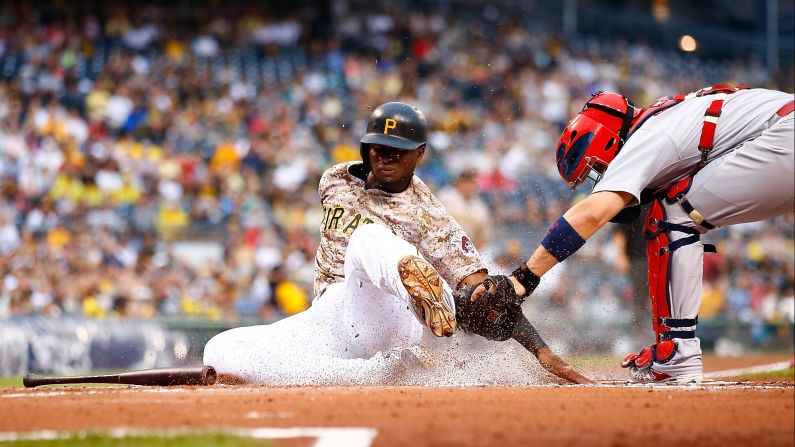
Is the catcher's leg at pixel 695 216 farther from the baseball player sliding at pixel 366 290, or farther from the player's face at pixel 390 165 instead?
the player's face at pixel 390 165

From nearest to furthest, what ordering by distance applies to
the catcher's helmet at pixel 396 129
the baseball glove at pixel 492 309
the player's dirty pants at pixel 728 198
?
the baseball glove at pixel 492 309 → the player's dirty pants at pixel 728 198 → the catcher's helmet at pixel 396 129

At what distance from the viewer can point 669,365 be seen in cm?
588

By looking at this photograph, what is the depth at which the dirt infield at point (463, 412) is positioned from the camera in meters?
3.58

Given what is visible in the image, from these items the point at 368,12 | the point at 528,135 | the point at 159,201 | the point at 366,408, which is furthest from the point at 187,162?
the point at 366,408

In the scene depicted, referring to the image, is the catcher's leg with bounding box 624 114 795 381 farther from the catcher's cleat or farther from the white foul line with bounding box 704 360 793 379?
the white foul line with bounding box 704 360 793 379

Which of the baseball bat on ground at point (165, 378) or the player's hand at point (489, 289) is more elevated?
the player's hand at point (489, 289)

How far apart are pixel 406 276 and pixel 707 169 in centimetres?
192

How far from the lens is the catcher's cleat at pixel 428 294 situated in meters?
5.01

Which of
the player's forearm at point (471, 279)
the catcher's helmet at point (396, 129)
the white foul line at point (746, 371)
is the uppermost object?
the catcher's helmet at point (396, 129)

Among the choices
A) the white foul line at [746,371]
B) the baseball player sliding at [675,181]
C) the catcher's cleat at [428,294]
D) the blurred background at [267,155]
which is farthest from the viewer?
the blurred background at [267,155]

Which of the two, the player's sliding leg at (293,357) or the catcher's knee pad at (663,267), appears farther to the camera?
the player's sliding leg at (293,357)

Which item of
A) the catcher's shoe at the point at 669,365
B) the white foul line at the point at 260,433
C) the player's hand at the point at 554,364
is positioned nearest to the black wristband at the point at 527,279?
the player's hand at the point at 554,364

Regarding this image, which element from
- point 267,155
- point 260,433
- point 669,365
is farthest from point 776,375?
point 267,155

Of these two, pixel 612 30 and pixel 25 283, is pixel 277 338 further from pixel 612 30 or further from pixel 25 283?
pixel 612 30
